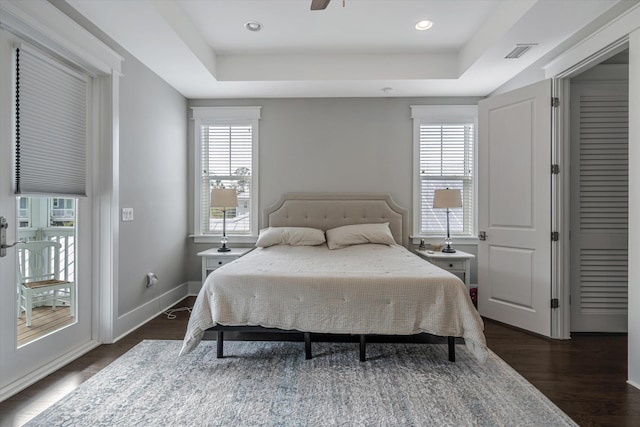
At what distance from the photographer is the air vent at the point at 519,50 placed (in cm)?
285

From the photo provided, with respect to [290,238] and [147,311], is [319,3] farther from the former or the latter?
[147,311]

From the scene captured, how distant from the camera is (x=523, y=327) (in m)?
3.10

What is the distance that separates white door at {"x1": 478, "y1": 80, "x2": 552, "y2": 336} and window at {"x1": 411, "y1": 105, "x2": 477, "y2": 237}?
71cm

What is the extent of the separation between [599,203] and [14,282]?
14.9 ft

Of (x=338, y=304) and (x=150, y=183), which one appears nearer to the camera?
(x=338, y=304)

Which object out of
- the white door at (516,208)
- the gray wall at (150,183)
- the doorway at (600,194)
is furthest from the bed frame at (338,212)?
the doorway at (600,194)

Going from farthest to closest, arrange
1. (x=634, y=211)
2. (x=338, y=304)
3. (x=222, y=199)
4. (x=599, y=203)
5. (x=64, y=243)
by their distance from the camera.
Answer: (x=222, y=199) < (x=599, y=203) < (x=64, y=243) < (x=338, y=304) < (x=634, y=211)

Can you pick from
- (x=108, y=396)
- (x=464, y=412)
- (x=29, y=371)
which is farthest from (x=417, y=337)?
(x=29, y=371)

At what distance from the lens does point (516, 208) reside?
A: 3174 mm

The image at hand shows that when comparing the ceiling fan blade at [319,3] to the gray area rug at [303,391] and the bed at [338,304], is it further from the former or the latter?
the gray area rug at [303,391]

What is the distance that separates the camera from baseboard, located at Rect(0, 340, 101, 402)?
1941 millimetres

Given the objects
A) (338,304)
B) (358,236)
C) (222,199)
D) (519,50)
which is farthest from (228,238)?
(519,50)

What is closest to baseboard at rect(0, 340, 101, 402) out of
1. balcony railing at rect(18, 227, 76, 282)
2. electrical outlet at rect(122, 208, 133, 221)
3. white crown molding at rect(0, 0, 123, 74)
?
balcony railing at rect(18, 227, 76, 282)

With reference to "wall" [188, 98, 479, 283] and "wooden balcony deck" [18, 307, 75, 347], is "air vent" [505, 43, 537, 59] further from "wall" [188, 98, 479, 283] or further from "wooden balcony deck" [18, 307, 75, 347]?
"wooden balcony deck" [18, 307, 75, 347]
